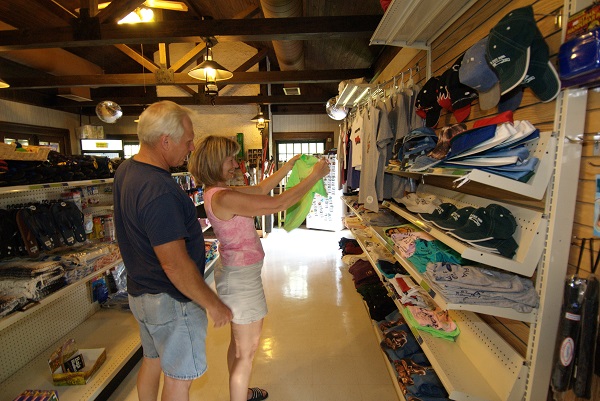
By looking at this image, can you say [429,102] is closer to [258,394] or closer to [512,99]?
[512,99]

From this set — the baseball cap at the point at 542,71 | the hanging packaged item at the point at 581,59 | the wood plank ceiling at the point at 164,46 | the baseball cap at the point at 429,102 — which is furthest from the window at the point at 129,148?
the hanging packaged item at the point at 581,59

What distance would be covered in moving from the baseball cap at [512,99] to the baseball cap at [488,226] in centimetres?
47

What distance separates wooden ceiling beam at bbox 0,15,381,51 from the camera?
10.7 ft

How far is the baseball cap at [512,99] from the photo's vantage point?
53.1 inches

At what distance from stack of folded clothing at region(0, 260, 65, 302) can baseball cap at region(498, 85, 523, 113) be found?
284 centimetres

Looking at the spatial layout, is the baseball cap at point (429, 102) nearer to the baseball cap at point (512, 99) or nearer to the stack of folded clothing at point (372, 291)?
the baseball cap at point (512, 99)

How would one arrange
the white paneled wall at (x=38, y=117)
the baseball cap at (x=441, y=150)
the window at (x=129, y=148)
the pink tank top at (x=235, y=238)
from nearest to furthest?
the baseball cap at (x=441, y=150), the pink tank top at (x=235, y=238), the white paneled wall at (x=38, y=117), the window at (x=129, y=148)

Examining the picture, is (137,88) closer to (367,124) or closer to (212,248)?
(212,248)

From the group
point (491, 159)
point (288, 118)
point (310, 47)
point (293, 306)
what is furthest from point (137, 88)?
point (491, 159)

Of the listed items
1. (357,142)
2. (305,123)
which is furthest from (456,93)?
(305,123)

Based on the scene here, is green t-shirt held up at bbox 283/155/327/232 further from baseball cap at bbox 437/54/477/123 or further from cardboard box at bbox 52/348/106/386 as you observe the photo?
cardboard box at bbox 52/348/106/386


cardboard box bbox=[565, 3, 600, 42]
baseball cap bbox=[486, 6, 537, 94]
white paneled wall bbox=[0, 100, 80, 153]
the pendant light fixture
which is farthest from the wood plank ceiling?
cardboard box bbox=[565, 3, 600, 42]

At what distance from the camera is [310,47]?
5855 mm

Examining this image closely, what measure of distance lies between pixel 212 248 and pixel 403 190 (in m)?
3.23
